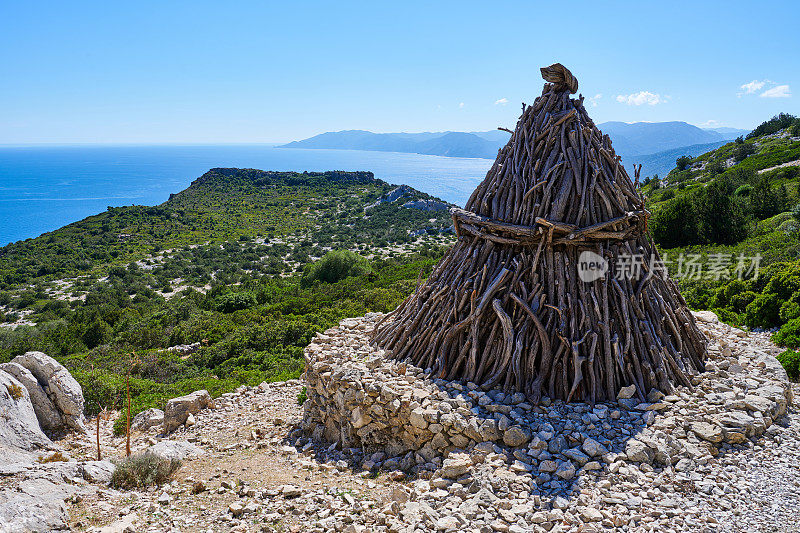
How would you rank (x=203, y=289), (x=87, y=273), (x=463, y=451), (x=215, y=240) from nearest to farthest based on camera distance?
(x=463, y=451), (x=203, y=289), (x=87, y=273), (x=215, y=240)

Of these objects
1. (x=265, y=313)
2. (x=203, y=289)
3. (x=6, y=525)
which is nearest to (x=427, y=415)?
(x=6, y=525)

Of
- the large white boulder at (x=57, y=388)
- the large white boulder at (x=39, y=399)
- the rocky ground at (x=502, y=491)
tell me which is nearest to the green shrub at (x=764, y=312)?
the rocky ground at (x=502, y=491)

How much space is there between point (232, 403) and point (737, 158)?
6358 cm

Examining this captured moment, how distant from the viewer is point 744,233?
1075 inches

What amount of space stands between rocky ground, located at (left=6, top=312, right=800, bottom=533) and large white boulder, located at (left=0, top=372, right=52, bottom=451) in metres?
2.91

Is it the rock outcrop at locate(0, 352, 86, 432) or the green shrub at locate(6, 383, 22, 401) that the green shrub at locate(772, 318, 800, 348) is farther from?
the green shrub at locate(6, 383, 22, 401)

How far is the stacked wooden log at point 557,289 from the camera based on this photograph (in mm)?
7383

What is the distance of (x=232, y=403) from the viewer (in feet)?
36.9

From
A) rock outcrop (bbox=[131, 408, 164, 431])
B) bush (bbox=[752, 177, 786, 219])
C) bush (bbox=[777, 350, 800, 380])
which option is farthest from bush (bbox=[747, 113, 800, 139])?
rock outcrop (bbox=[131, 408, 164, 431])

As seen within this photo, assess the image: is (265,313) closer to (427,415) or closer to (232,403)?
(232,403)

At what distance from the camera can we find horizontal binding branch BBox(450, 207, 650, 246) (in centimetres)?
757

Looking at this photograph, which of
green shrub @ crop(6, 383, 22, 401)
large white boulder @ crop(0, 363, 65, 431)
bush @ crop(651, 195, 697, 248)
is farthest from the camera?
bush @ crop(651, 195, 697, 248)

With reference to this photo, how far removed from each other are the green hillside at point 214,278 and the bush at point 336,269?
10 centimetres

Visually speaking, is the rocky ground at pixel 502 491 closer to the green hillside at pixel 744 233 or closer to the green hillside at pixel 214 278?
the green hillside at pixel 214 278
